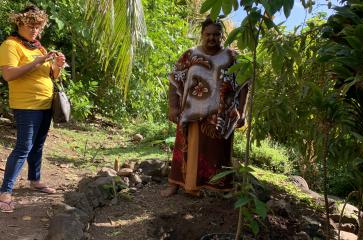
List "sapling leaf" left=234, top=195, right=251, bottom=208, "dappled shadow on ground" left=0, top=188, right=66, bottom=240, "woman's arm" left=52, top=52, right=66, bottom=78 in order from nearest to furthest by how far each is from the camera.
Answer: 1. "sapling leaf" left=234, top=195, right=251, bottom=208
2. "dappled shadow on ground" left=0, top=188, right=66, bottom=240
3. "woman's arm" left=52, top=52, right=66, bottom=78

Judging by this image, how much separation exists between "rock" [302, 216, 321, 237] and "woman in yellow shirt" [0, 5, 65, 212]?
2.33 meters

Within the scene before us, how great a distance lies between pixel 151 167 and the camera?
491cm

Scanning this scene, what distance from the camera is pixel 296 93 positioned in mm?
3402

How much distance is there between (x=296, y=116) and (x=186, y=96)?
40.5 inches

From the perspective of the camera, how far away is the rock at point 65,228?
303 centimetres

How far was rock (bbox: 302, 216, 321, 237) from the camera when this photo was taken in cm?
362

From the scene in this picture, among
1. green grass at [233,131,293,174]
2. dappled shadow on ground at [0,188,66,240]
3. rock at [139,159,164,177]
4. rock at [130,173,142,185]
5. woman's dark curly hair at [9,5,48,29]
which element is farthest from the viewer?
green grass at [233,131,293,174]

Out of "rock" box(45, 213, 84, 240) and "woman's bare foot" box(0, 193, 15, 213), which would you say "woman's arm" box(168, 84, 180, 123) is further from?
"woman's bare foot" box(0, 193, 15, 213)

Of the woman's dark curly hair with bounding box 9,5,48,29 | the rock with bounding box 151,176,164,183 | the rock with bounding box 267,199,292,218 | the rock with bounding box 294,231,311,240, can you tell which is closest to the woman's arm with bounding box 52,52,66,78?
the woman's dark curly hair with bounding box 9,5,48,29

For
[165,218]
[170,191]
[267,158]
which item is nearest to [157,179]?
[170,191]

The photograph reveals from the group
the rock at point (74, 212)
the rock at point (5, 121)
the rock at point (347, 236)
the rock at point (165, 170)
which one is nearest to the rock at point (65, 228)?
the rock at point (74, 212)

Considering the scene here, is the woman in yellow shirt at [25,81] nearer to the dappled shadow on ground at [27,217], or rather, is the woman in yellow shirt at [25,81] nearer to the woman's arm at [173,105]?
the dappled shadow on ground at [27,217]

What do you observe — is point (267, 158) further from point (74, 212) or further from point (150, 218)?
point (74, 212)

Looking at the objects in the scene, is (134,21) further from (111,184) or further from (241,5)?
(241,5)
